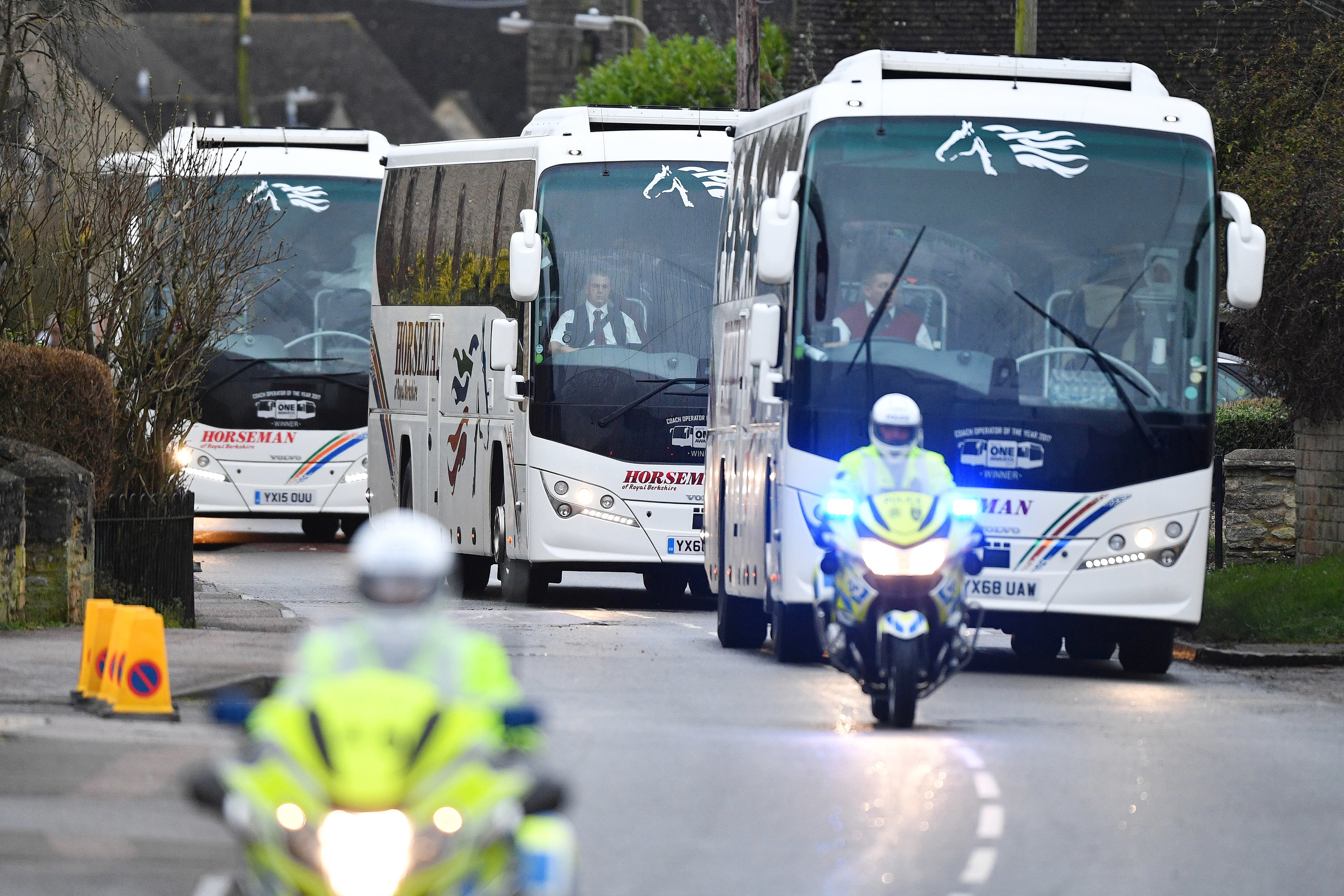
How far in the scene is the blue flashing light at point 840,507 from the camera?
43.7 feet

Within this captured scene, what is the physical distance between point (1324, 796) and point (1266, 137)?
47.5ft

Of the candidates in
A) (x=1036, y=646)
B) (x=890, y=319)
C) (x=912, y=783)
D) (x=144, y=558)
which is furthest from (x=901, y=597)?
(x=144, y=558)

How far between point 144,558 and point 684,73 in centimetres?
3513

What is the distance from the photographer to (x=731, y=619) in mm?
17828

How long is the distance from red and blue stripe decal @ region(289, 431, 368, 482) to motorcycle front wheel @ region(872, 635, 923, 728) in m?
16.9

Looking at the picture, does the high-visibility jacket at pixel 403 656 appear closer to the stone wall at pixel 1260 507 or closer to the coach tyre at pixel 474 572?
the coach tyre at pixel 474 572

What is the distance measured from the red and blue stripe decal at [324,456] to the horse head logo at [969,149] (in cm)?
1408

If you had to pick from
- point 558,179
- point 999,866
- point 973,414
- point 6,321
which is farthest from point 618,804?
point 558,179

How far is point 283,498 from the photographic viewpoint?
29109 mm

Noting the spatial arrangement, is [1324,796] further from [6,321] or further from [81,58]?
[81,58]

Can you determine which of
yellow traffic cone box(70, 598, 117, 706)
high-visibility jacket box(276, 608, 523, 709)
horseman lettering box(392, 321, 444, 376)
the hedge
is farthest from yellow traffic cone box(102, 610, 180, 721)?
horseman lettering box(392, 321, 444, 376)

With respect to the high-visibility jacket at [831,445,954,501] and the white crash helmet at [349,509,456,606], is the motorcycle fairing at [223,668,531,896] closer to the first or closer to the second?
the white crash helmet at [349,509,456,606]

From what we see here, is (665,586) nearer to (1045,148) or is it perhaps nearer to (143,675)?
(1045,148)

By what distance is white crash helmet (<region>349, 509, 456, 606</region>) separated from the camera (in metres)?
5.50
